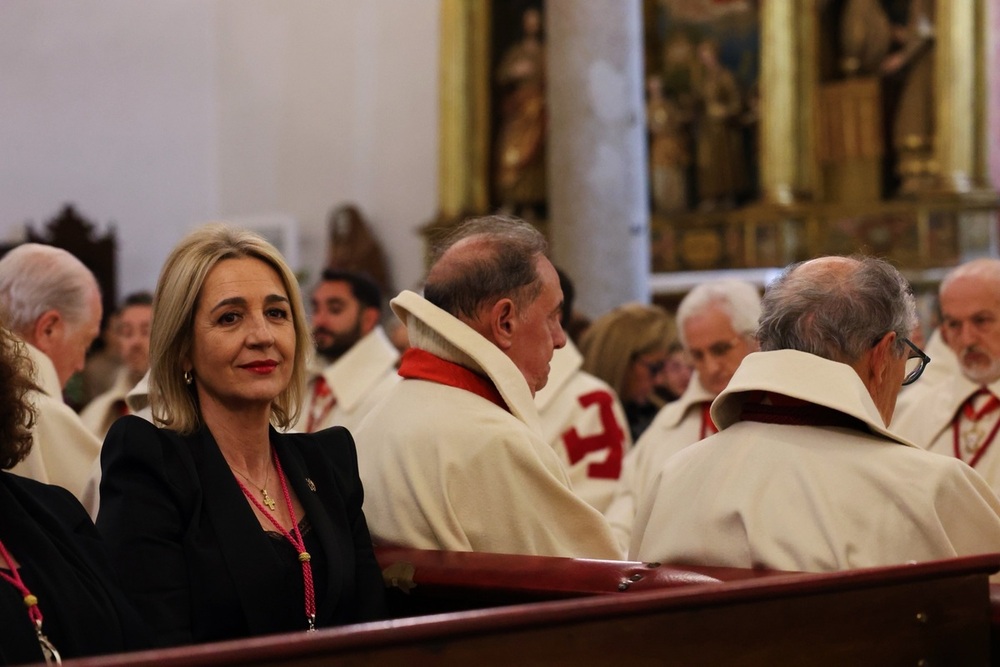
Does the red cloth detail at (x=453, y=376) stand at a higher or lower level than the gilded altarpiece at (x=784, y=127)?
lower

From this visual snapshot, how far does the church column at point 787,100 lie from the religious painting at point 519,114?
232 cm

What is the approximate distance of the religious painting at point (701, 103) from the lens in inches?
532

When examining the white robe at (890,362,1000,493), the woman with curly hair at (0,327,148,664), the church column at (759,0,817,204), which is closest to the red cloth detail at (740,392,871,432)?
the woman with curly hair at (0,327,148,664)

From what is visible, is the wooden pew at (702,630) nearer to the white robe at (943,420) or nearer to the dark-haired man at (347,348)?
the white robe at (943,420)

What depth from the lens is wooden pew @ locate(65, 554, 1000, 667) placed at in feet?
6.51

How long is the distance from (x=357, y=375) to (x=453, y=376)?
3460mm

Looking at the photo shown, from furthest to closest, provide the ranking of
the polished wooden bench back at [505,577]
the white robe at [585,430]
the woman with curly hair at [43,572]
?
1. the white robe at [585,430]
2. the polished wooden bench back at [505,577]
3. the woman with curly hair at [43,572]

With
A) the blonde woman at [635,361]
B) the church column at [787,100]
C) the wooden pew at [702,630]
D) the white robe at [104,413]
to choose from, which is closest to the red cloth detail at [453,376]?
the wooden pew at [702,630]

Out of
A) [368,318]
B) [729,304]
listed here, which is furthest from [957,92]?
[729,304]

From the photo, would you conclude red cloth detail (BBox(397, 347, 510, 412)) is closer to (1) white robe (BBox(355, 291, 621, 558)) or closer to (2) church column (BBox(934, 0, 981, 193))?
(1) white robe (BBox(355, 291, 621, 558))

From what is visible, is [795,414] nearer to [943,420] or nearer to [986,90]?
[943,420]

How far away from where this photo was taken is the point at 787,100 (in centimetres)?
1277

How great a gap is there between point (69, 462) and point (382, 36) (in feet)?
37.0

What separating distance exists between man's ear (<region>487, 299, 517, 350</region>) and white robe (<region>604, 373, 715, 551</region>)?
6.68 feet
